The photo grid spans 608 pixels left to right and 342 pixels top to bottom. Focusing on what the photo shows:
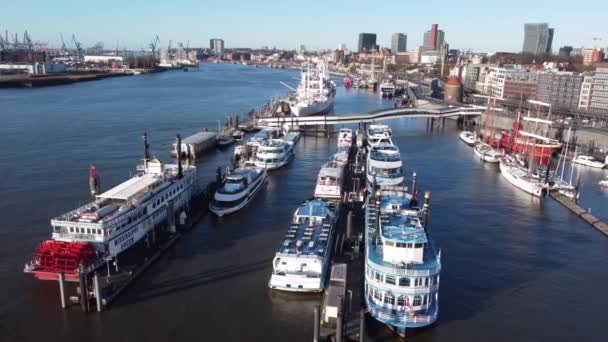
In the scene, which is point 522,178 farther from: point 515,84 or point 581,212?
point 515,84

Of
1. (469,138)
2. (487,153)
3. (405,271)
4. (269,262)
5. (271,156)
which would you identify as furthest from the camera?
(469,138)

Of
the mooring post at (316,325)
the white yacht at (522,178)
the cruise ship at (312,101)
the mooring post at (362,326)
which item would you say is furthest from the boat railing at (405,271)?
the cruise ship at (312,101)

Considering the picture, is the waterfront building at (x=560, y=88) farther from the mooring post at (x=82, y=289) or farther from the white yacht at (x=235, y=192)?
the mooring post at (x=82, y=289)

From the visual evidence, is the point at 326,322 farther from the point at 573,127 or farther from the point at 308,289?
the point at 573,127

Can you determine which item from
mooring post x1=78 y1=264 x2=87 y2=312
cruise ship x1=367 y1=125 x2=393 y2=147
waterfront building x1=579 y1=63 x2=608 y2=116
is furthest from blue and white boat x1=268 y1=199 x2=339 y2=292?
waterfront building x1=579 y1=63 x2=608 y2=116

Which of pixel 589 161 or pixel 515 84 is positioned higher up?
pixel 515 84

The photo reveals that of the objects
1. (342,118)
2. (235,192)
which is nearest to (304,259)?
(235,192)
